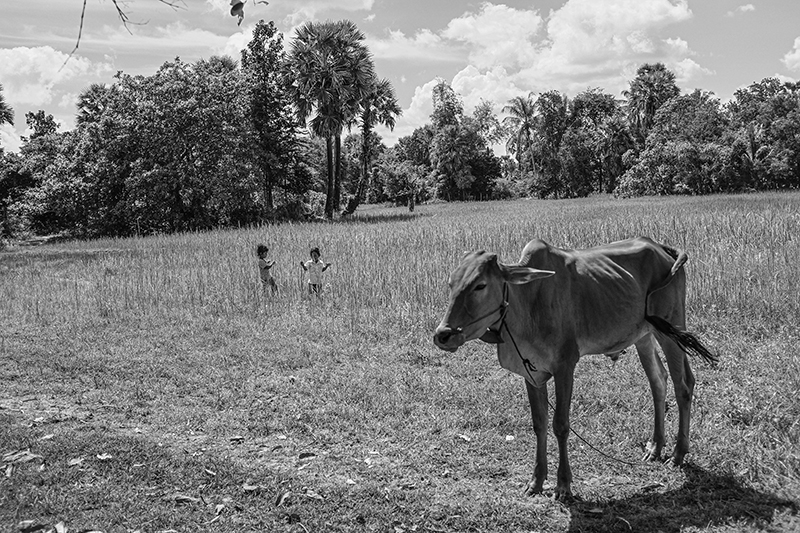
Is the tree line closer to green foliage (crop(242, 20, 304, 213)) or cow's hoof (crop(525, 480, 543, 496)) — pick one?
green foliage (crop(242, 20, 304, 213))

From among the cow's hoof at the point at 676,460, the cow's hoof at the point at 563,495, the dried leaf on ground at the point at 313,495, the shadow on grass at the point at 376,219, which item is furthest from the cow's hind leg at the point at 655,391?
the shadow on grass at the point at 376,219

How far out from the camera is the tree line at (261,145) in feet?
102

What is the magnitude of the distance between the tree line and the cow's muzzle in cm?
2867

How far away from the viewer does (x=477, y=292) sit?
394cm

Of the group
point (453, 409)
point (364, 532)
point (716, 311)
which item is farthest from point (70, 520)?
point (716, 311)

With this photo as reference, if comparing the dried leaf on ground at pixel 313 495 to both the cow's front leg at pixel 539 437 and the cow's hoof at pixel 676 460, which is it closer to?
the cow's front leg at pixel 539 437

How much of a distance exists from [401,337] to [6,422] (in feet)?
16.5

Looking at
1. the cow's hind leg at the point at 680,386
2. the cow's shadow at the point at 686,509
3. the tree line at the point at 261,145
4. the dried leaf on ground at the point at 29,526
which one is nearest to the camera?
the cow's shadow at the point at 686,509

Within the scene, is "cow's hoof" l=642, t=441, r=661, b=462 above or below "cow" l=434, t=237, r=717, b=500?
below

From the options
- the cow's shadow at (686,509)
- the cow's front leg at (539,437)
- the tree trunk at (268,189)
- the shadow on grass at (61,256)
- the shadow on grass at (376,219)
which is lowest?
the cow's shadow at (686,509)

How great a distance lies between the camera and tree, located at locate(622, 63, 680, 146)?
58125 millimetres

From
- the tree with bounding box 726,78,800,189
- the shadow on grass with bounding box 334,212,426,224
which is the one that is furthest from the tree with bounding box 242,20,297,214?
the tree with bounding box 726,78,800,189

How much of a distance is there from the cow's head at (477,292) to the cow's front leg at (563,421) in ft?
2.23

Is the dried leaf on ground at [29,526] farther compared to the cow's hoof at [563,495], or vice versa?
the cow's hoof at [563,495]
